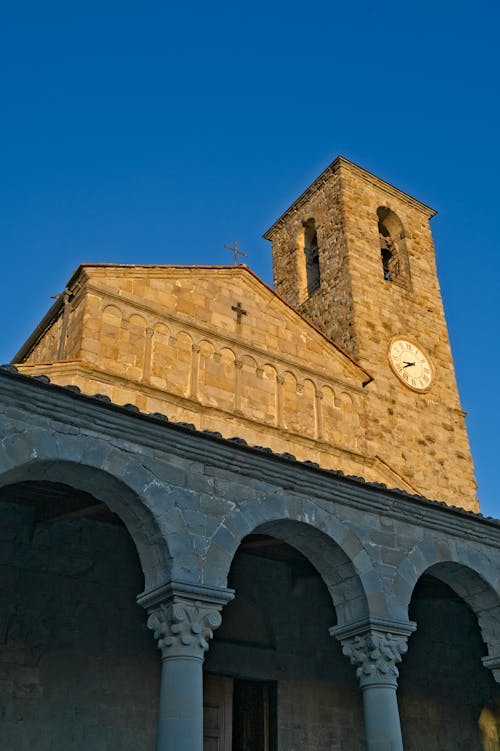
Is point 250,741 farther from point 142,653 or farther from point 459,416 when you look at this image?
point 459,416

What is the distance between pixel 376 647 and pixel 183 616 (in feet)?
8.14

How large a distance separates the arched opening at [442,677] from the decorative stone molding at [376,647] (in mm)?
2831

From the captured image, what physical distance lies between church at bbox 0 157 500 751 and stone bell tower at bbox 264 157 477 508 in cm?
27

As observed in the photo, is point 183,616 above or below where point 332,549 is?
below

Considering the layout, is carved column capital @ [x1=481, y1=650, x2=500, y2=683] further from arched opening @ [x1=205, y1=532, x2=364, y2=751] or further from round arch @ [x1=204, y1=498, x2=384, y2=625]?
arched opening @ [x1=205, y1=532, x2=364, y2=751]

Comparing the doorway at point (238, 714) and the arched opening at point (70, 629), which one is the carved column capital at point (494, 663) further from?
the arched opening at point (70, 629)

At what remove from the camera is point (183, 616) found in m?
7.51

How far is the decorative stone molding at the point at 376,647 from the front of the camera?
867 cm

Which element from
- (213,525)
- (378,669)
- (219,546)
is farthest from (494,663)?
(213,525)

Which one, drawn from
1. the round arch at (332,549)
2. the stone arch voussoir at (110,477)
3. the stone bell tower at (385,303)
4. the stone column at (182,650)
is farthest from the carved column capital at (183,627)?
the stone bell tower at (385,303)

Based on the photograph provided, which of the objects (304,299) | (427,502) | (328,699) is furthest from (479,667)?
(304,299)

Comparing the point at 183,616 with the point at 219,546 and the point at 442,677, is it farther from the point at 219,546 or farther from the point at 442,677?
the point at 442,677

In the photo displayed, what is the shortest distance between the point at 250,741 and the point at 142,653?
223cm

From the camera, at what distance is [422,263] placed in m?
22.1
